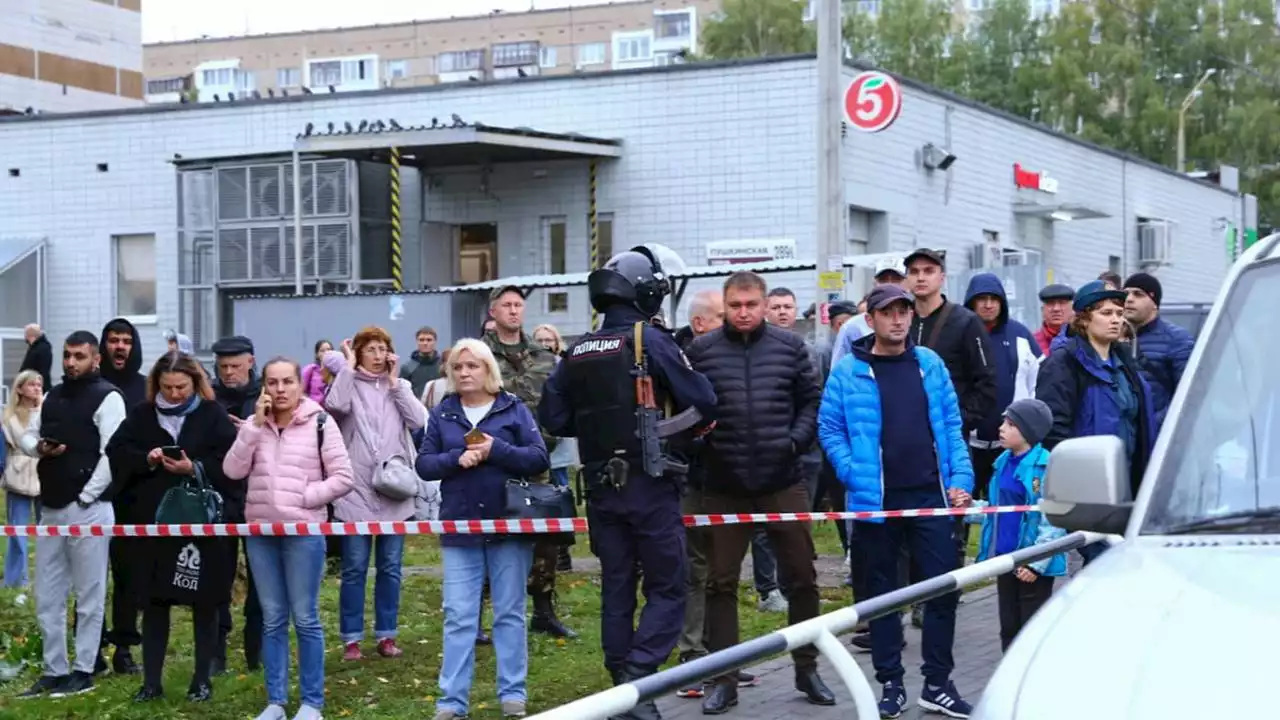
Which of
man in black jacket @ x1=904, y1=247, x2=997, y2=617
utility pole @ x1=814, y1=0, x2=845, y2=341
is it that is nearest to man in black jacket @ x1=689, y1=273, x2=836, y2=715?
man in black jacket @ x1=904, y1=247, x2=997, y2=617

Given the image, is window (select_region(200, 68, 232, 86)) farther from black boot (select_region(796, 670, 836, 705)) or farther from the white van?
the white van

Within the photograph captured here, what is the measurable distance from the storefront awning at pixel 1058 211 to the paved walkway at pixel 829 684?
23.4 m

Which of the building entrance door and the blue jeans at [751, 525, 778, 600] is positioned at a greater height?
the building entrance door

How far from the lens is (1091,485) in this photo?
4672 mm

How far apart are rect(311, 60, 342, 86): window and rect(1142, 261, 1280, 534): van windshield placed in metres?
84.3

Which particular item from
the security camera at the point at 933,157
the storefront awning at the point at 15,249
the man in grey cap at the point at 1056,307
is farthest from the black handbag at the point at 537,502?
the storefront awning at the point at 15,249

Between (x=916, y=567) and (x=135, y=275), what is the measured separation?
25488 millimetres

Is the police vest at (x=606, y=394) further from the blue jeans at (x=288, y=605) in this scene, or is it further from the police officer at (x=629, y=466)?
the blue jeans at (x=288, y=605)

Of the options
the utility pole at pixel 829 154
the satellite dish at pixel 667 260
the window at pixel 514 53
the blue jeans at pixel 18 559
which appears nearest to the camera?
the satellite dish at pixel 667 260

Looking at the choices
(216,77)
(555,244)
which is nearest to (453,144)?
(555,244)

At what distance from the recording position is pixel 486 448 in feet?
27.9

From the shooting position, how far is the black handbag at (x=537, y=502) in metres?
8.45

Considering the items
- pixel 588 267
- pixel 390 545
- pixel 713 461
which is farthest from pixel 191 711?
pixel 588 267

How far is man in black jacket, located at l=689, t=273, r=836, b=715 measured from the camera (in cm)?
858
